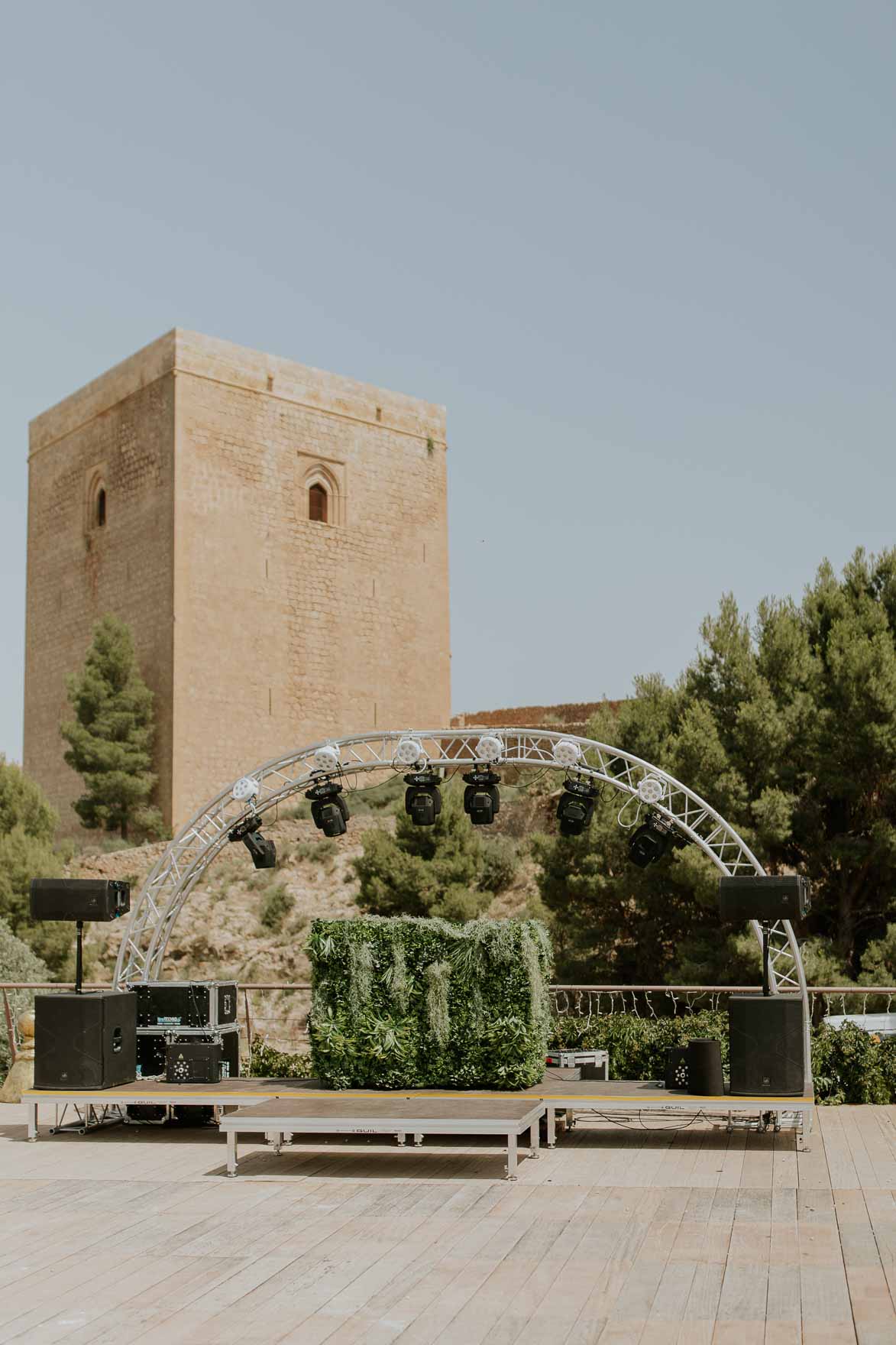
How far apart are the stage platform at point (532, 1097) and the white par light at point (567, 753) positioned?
2.18m

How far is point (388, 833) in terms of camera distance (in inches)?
928

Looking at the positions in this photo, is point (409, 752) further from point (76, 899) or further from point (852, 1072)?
point (852, 1072)

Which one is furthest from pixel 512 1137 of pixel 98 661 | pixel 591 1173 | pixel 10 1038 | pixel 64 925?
pixel 98 661

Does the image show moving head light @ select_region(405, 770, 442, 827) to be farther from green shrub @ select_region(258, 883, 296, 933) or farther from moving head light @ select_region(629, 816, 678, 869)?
green shrub @ select_region(258, 883, 296, 933)

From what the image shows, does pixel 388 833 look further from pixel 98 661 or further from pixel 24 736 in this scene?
pixel 24 736

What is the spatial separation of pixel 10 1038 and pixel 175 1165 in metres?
4.75

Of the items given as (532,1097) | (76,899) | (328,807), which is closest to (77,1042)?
(76,899)

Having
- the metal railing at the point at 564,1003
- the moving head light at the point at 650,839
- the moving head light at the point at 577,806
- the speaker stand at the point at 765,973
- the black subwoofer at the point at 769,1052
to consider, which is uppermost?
the moving head light at the point at 577,806

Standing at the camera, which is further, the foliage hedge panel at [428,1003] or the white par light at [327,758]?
the white par light at [327,758]

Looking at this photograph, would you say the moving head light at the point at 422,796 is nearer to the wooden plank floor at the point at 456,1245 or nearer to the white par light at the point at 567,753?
the white par light at the point at 567,753

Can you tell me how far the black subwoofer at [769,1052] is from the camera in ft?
27.8

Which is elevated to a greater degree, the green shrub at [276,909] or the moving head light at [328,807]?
the moving head light at [328,807]

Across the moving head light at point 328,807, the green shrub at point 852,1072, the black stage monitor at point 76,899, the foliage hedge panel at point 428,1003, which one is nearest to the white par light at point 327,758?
the moving head light at point 328,807

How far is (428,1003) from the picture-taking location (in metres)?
8.62
